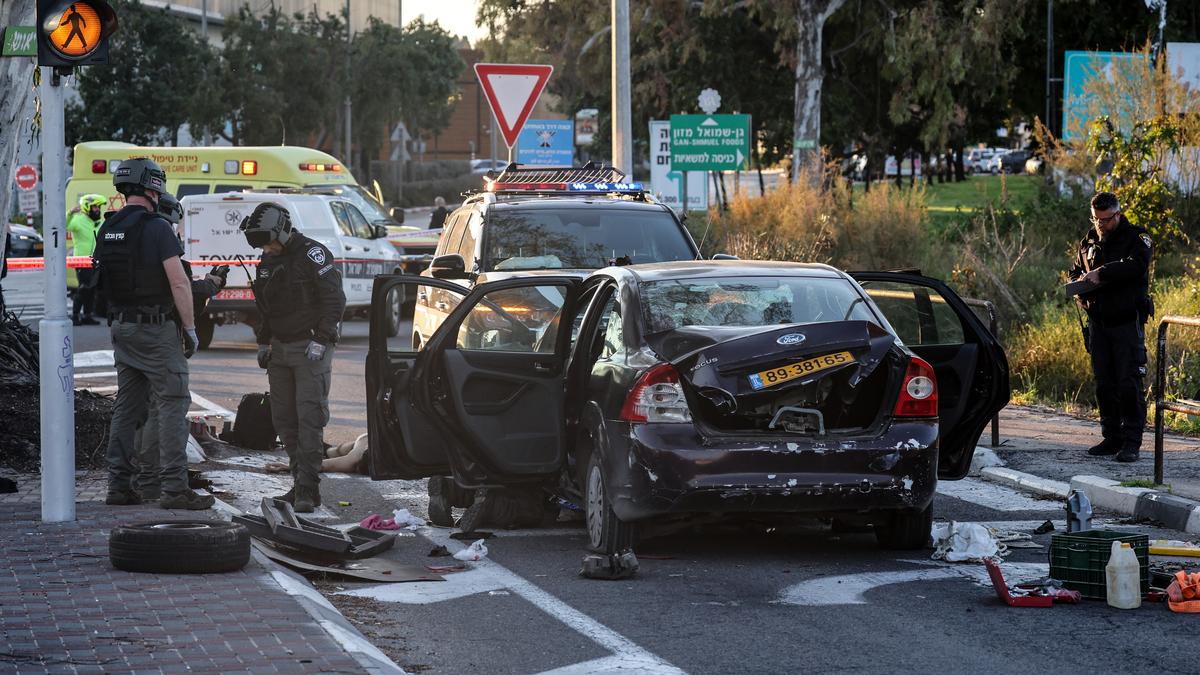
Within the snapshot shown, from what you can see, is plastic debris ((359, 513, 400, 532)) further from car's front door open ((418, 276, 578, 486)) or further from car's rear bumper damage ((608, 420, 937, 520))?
car's rear bumper damage ((608, 420, 937, 520))

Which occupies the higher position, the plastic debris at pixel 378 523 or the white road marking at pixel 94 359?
the white road marking at pixel 94 359

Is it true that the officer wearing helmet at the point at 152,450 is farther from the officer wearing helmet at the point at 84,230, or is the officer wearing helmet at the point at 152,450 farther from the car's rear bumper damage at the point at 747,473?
the officer wearing helmet at the point at 84,230

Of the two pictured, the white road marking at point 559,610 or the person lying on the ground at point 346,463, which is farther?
the person lying on the ground at point 346,463

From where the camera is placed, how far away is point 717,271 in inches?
366

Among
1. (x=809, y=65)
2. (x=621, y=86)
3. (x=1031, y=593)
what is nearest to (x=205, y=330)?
(x=621, y=86)

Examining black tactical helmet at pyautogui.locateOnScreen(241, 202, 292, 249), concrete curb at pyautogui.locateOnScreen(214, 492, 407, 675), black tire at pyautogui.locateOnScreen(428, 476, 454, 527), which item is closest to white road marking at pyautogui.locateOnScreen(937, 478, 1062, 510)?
black tire at pyautogui.locateOnScreen(428, 476, 454, 527)

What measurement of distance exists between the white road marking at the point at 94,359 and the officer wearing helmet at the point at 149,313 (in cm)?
955

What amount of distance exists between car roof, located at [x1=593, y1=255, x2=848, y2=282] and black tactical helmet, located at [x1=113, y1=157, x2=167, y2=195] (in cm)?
267

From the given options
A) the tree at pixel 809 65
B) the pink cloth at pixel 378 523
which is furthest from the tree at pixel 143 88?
the pink cloth at pixel 378 523

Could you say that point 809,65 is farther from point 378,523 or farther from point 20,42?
point 20,42

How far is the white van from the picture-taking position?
2123 cm

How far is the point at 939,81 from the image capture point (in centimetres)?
3644

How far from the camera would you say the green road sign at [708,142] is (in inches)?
980

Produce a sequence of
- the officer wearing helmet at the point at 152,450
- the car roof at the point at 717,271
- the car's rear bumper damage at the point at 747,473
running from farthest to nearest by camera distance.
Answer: the officer wearing helmet at the point at 152,450, the car roof at the point at 717,271, the car's rear bumper damage at the point at 747,473
